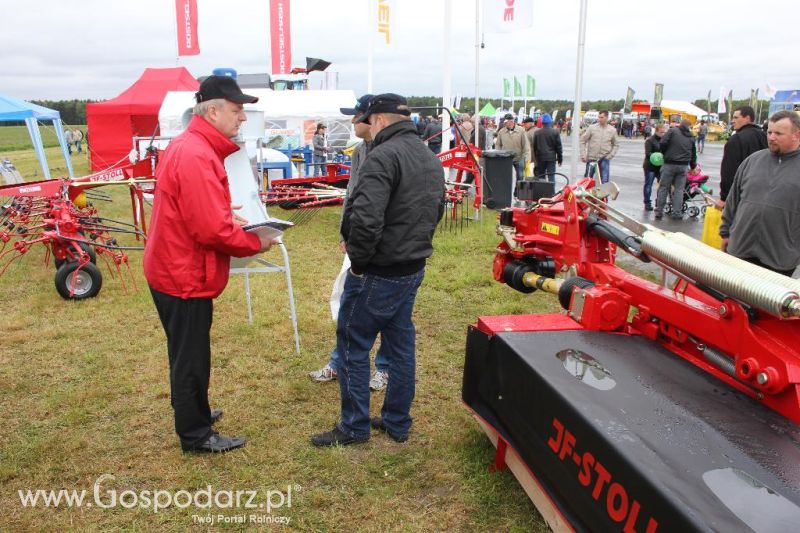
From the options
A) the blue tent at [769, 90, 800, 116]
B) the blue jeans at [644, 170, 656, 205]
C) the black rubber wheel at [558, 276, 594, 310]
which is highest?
the blue tent at [769, 90, 800, 116]

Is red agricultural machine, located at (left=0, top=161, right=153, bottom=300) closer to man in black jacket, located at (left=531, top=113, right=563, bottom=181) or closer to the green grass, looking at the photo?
man in black jacket, located at (left=531, top=113, right=563, bottom=181)

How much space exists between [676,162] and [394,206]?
28.3 feet

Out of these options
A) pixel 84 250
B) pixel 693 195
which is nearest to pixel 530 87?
pixel 693 195

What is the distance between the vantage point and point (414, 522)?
270cm

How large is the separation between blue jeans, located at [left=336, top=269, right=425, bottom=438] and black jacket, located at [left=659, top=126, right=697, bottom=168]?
835cm

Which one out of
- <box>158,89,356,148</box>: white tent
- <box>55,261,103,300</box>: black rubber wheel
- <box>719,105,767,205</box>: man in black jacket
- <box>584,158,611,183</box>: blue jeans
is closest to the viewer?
<box>55,261,103,300</box>: black rubber wheel

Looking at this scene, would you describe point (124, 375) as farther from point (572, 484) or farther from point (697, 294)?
point (697, 294)

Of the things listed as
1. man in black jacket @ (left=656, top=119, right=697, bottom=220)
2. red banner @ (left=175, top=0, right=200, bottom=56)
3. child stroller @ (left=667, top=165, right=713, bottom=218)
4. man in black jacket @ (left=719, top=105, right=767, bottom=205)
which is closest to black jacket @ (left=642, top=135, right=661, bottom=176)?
child stroller @ (left=667, top=165, right=713, bottom=218)

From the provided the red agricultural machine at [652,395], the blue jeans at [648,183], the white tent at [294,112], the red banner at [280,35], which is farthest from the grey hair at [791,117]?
the red banner at [280,35]

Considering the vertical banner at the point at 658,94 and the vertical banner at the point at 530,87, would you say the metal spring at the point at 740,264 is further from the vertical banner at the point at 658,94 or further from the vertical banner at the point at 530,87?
the vertical banner at the point at 658,94

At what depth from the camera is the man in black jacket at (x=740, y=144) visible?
6.36 metres

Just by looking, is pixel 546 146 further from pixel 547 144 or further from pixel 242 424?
pixel 242 424

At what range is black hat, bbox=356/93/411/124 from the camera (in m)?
2.99

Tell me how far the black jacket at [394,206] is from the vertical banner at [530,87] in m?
43.0
